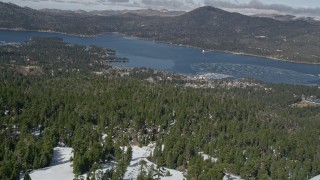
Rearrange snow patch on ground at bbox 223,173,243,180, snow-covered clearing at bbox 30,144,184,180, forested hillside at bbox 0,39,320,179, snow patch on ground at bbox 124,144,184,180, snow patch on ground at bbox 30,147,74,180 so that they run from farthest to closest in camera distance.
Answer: forested hillside at bbox 0,39,320,179, snow patch on ground at bbox 223,173,243,180, snow patch on ground at bbox 124,144,184,180, snow-covered clearing at bbox 30,144,184,180, snow patch on ground at bbox 30,147,74,180

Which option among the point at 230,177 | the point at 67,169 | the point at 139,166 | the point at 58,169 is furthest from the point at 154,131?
the point at 58,169

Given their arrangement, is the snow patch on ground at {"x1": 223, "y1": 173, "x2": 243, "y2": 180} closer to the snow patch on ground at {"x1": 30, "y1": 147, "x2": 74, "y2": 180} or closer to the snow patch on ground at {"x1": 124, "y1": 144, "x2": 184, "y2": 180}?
the snow patch on ground at {"x1": 124, "y1": 144, "x2": 184, "y2": 180}

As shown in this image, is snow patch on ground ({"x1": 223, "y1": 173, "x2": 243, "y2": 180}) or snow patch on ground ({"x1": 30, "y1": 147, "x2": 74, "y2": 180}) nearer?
snow patch on ground ({"x1": 30, "y1": 147, "x2": 74, "y2": 180})

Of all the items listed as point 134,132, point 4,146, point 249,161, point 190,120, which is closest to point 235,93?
point 190,120

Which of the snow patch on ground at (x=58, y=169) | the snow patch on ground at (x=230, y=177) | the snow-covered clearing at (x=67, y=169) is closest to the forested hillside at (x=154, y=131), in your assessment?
the snow patch on ground at (x=230, y=177)

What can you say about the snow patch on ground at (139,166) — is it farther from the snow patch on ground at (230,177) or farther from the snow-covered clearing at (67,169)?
the snow patch on ground at (230,177)

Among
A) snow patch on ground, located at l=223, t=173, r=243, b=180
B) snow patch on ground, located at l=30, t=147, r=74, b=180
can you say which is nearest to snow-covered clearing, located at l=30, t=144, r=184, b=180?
snow patch on ground, located at l=30, t=147, r=74, b=180
